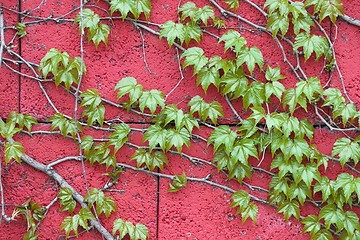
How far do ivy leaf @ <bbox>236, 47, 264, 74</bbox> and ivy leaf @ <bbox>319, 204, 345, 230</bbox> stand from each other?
2.48 ft

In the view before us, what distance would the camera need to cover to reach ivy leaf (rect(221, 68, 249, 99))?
286cm

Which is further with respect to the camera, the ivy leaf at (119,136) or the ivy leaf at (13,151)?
the ivy leaf at (119,136)

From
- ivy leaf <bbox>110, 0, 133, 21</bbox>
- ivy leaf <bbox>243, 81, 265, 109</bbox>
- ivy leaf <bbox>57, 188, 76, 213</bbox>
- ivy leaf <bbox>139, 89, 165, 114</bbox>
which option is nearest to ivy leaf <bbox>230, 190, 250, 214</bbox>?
ivy leaf <bbox>243, 81, 265, 109</bbox>

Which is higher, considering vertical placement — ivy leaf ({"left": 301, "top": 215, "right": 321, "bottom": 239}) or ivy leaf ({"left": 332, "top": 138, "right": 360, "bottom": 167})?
ivy leaf ({"left": 332, "top": 138, "right": 360, "bottom": 167})

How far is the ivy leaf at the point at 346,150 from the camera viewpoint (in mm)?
2855

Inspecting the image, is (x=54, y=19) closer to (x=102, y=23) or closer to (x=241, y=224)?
(x=102, y=23)

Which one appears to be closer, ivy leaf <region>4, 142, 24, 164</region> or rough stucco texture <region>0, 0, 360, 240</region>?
ivy leaf <region>4, 142, 24, 164</region>

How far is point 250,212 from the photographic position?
293cm

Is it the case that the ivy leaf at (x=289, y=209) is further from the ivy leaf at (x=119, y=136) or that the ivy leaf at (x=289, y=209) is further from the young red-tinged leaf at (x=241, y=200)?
the ivy leaf at (x=119, y=136)

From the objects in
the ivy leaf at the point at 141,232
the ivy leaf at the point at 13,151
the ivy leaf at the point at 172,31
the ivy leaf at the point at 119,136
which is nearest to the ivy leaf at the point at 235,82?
the ivy leaf at the point at 172,31

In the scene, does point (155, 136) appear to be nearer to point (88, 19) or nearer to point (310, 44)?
point (88, 19)

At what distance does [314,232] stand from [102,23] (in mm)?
1453

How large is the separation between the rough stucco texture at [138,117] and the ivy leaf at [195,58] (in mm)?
96

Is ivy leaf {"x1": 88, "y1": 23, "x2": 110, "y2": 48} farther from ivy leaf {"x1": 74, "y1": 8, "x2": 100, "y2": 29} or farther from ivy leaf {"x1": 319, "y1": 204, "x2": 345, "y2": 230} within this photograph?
ivy leaf {"x1": 319, "y1": 204, "x2": 345, "y2": 230}
